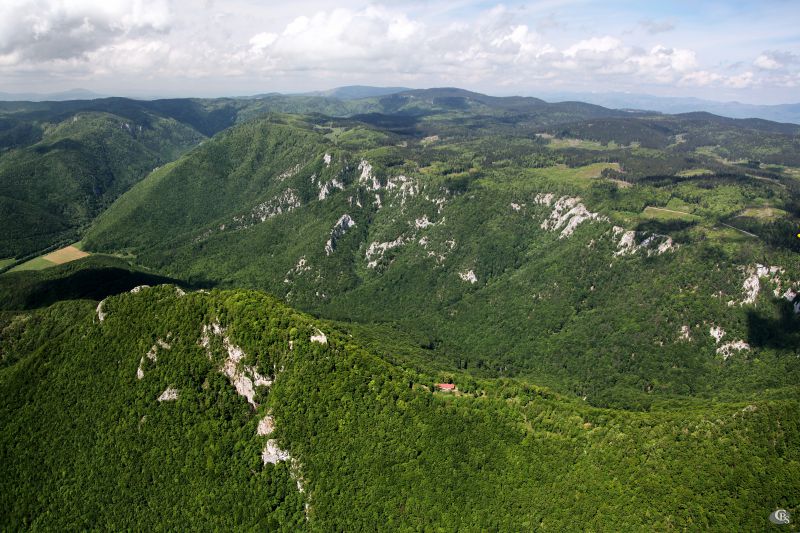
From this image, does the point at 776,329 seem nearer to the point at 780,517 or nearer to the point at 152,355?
the point at 780,517

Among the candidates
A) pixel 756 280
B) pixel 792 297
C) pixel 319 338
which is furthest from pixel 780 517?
pixel 756 280

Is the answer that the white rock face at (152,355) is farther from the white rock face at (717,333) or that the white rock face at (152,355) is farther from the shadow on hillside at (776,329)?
the shadow on hillside at (776,329)

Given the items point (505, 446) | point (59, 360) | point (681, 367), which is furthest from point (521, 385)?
point (59, 360)

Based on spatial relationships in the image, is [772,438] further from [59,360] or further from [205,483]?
[59,360]

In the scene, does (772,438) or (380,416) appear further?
(380,416)

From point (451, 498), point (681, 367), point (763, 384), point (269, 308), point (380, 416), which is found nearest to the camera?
point (451, 498)

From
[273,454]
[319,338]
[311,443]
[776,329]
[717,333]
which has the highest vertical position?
[319,338]

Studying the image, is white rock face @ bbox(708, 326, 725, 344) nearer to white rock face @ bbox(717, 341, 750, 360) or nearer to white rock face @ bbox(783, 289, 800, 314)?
white rock face @ bbox(717, 341, 750, 360)
